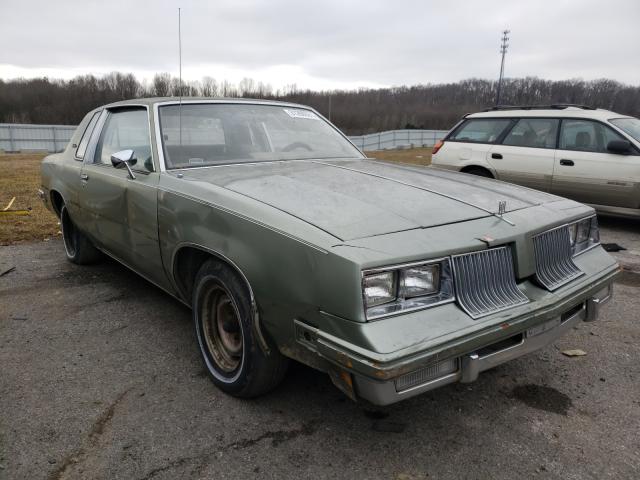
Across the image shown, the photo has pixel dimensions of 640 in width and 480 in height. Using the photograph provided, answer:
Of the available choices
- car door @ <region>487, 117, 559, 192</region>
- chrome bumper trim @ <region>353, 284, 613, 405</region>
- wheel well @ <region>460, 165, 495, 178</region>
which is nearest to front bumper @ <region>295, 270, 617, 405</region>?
chrome bumper trim @ <region>353, 284, 613, 405</region>

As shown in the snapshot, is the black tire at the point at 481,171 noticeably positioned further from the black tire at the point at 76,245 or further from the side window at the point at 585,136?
the black tire at the point at 76,245

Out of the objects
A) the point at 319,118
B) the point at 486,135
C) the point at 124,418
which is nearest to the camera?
the point at 124,418

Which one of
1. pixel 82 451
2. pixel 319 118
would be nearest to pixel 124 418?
pixel 82 451

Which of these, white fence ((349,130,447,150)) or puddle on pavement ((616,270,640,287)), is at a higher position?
white fence ((349,130,447,150))

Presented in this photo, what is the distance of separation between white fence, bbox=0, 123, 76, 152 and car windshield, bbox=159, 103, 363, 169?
2365 cm

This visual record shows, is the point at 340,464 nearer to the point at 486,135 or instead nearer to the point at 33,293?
the point at 33,293

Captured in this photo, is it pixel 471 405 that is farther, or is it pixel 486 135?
pixel 486 135

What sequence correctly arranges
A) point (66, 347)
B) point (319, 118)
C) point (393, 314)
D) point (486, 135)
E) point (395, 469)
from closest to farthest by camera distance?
point (393, 314) → point (395, 469) → point (66, 347) → point (319, 118) → point (486, 135)

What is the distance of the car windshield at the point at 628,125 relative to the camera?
651 centimetres

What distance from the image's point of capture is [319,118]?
4230mm

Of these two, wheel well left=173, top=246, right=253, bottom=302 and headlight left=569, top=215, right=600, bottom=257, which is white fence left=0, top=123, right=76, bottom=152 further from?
headlight left=569, top=215, right=600, bottom=257

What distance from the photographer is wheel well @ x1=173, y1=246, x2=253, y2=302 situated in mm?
2748

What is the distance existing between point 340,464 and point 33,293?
3.42 metres

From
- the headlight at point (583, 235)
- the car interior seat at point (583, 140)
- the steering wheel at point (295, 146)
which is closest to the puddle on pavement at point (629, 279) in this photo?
the headlight at point (583, 235)
